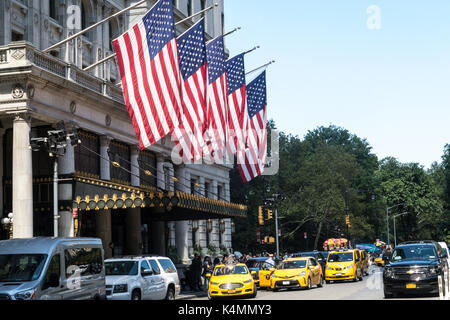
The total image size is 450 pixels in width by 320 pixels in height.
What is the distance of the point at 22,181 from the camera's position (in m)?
28.5

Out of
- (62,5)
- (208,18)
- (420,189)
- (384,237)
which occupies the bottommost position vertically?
(384,237)

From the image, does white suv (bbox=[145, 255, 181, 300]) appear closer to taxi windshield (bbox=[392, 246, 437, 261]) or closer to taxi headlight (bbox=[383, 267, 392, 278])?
taxi headlight (bbox=[383, 267, 392, 278])

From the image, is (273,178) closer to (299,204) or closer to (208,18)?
(299,204)

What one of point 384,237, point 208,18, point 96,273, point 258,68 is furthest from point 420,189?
point 96,273

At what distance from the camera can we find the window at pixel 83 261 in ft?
56.0

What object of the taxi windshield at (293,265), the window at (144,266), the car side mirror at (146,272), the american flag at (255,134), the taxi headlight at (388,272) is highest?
the american flag at (255,134)

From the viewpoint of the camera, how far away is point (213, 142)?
35.6 meters

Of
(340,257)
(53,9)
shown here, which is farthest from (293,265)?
(53,9)

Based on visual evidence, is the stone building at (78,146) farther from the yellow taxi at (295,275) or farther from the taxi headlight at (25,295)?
the taxi headlight at (25,295)

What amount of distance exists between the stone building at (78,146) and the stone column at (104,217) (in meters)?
0.06

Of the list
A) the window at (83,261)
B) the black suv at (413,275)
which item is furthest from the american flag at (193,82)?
the window at (83,261)

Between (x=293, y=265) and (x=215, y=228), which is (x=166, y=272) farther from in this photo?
(x=215, y=228)
